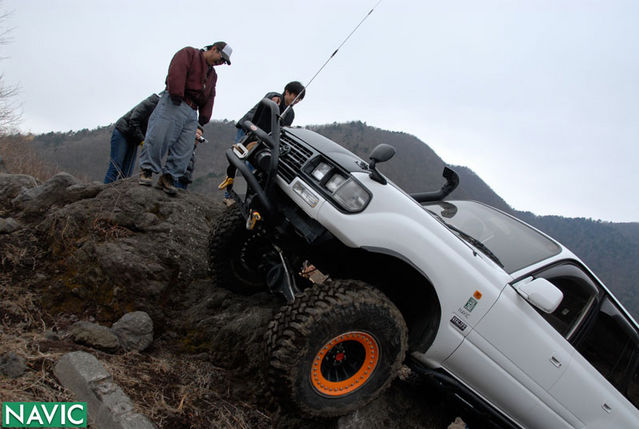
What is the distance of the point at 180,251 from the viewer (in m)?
4.07

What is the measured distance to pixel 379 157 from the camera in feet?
9.23

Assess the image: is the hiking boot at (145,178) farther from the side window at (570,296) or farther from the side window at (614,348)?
the side window at (614,348)

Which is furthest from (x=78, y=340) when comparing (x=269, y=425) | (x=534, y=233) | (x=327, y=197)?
(x=534, y=233)

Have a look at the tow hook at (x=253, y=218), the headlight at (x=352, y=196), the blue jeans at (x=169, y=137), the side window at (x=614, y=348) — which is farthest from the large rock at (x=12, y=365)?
the side window at (x=614, y=348)

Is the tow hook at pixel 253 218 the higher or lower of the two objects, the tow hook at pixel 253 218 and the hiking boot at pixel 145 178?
the higher

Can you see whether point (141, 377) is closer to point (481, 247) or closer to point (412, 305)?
point (412, 305)

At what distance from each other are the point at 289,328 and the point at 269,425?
0.80 metres

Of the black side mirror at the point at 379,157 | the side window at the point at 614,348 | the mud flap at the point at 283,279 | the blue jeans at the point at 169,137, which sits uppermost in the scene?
the black side mirror at the point at 379,157

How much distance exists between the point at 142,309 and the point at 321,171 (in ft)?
6.10

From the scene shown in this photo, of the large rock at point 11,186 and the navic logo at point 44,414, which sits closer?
the navic logo at point 44,414

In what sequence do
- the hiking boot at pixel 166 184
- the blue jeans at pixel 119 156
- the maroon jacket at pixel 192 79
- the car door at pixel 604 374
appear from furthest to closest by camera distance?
the blue jeans at pixel 119 156
the hiking boot at pixel 166 184
the maroon jacket at pixel 192 79
the car door at pixel 604 374

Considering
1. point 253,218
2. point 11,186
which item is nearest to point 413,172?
point 11,186

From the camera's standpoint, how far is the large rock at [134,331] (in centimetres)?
301

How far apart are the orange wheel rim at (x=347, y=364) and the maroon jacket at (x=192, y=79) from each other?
3.06 m
